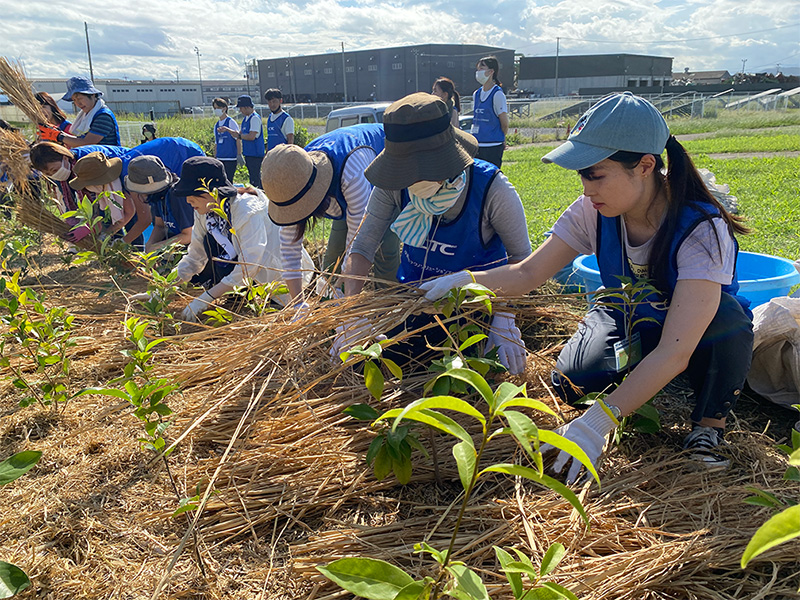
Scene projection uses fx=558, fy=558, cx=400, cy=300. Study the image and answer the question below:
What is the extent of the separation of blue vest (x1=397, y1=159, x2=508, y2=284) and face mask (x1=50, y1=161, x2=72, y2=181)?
2.73 meters

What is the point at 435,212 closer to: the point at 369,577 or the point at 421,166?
the point at 421,166

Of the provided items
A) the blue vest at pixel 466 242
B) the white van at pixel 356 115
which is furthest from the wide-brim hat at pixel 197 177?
the white van at pixel 356 115

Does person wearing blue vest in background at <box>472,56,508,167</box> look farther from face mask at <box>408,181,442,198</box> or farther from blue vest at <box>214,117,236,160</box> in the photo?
face mask at <box>408,181,442,198</box>

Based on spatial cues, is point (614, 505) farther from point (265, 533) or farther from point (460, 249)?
point (460, 249)

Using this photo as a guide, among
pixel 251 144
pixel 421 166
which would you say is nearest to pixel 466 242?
pixel 421 166

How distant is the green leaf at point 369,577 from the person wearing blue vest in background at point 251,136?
258 inches

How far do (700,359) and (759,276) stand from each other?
4.10 feet

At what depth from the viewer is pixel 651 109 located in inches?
54.7

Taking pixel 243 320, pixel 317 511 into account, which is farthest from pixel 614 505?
pixel 243 320

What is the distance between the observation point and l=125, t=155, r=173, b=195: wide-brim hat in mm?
3248

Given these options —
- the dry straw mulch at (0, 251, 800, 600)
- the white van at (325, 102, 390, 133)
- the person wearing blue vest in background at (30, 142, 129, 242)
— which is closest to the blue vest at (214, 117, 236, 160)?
the white van at (325, 102, 390, 133)

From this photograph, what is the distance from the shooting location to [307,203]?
7.26 feet

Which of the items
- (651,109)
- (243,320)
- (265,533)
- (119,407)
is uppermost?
(651,109)

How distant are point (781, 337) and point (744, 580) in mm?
955
